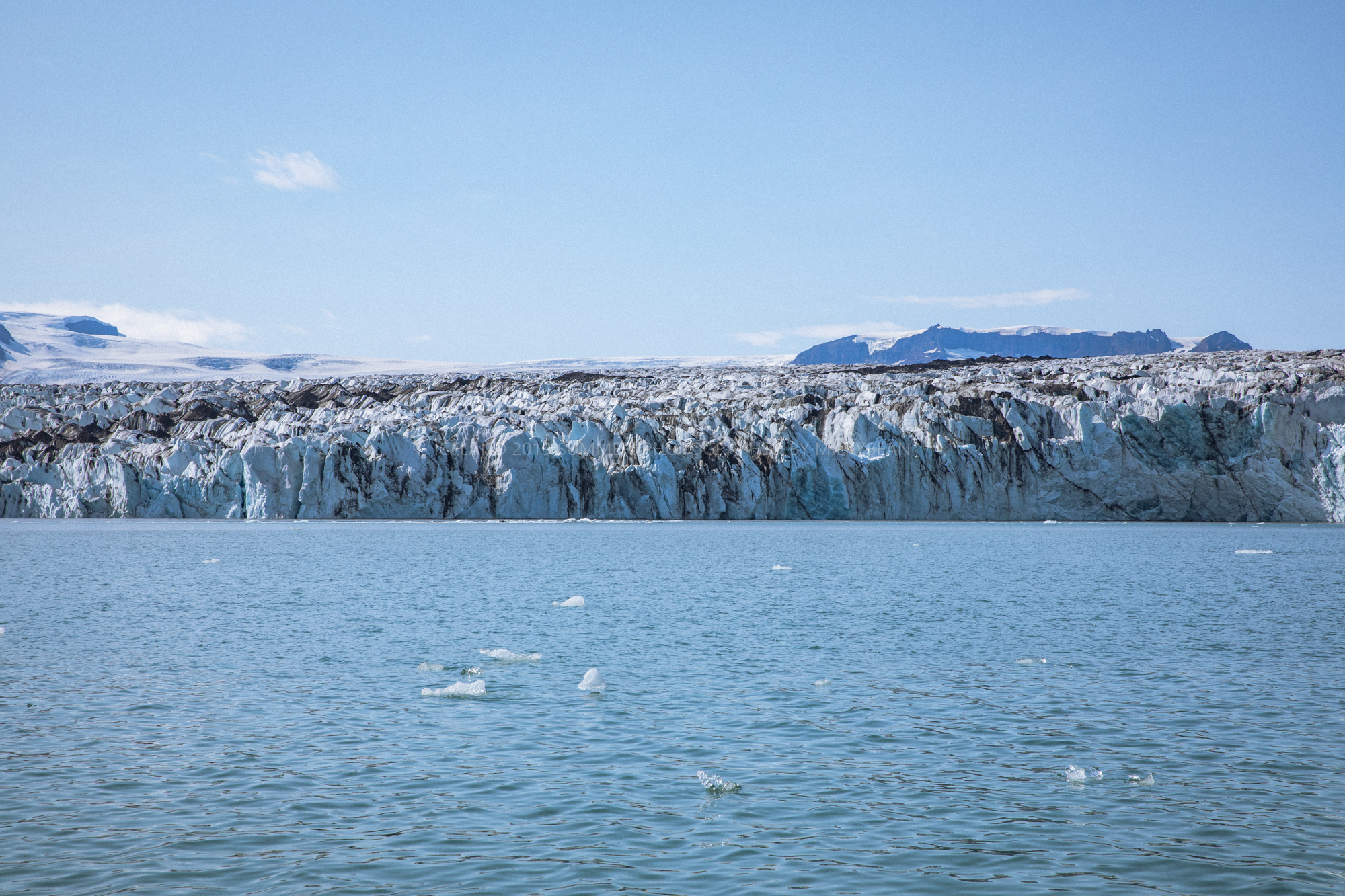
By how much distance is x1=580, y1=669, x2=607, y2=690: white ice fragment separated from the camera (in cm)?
1300

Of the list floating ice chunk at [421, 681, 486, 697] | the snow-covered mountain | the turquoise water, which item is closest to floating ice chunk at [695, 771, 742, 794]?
the turquoise water

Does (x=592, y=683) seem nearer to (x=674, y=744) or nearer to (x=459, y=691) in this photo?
(x=459, y=691)

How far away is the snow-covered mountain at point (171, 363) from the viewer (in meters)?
131

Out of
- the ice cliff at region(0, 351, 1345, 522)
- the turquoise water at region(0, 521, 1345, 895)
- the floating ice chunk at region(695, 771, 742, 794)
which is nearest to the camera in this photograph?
the turquoise water at region(0, 521, 1345, 895)

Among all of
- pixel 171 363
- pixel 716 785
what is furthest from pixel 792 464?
pixel 171 363

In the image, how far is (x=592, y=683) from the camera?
42.7 ft

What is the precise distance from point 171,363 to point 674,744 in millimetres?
151461

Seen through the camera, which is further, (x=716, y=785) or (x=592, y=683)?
(x=592, y=683)

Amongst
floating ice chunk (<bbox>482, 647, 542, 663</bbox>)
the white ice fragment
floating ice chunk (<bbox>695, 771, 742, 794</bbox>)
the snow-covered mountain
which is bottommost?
floating ice chunk (<bbox>482, 647, 542, 663</bbox>)

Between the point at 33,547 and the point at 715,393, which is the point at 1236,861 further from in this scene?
the point at 715,393

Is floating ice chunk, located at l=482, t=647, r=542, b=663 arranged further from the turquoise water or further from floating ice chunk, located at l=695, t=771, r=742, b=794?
floating ice chunk, located at l=695, t=771, r=742, b=794

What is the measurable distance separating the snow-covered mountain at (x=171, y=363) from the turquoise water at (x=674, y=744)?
11591 cm

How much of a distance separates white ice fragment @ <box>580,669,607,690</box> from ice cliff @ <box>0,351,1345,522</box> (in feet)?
145

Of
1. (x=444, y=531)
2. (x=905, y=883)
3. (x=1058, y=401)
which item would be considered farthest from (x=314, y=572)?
(x=1058, y=401)
